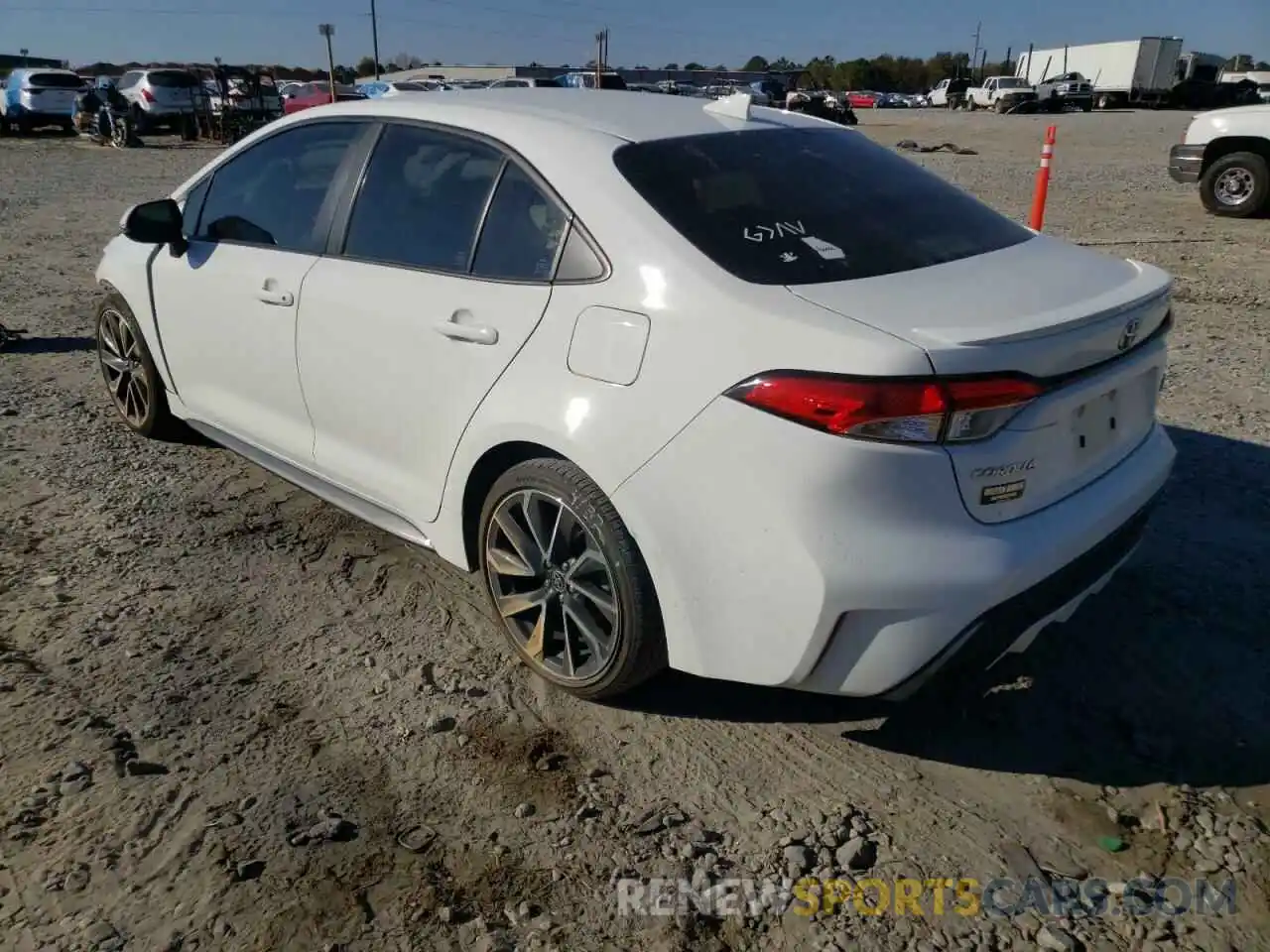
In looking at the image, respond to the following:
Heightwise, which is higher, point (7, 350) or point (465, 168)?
point (465, 168)

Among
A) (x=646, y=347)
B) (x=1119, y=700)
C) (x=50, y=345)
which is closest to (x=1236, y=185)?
(x=1119, y=700)

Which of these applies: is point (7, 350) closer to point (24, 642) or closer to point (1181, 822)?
point (24, 642)

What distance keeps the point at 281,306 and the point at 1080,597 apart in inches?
109

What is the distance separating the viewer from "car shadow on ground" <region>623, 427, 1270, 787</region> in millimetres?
2801

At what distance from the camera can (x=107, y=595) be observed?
3.61m

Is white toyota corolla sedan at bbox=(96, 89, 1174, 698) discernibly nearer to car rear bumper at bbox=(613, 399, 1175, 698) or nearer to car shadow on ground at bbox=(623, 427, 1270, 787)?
car rear bumper at bbox=(613, 399, 1175, 698)

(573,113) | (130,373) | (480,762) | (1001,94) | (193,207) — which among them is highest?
(573,113)

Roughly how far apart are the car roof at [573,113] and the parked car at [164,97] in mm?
29625

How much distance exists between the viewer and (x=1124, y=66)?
53.9 metres

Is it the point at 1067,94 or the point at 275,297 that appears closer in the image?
the point at 275,297

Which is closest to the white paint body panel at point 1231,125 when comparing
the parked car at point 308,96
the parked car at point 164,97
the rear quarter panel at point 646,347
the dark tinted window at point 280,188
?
the dark tinted window at point 280,188

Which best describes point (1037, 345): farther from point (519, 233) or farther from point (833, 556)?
point (519, 233)

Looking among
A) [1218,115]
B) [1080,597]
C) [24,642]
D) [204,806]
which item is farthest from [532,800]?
[1218,115]

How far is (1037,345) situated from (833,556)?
0.68 metres
